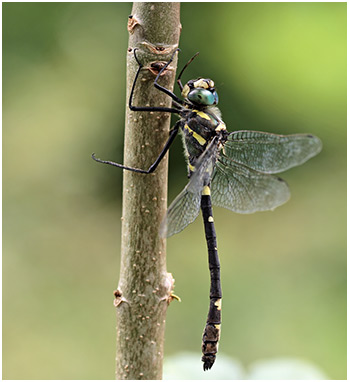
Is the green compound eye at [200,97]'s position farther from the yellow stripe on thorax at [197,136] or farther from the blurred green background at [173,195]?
the blurred green background at [173,195]

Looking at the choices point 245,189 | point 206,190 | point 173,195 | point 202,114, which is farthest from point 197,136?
point 173,195

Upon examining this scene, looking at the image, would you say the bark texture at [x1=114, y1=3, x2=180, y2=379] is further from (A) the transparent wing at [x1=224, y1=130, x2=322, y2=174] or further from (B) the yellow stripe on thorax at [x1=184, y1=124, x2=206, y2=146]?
(A) the transparent wing at [x1=224, y1=130, x2=322, y2=174]

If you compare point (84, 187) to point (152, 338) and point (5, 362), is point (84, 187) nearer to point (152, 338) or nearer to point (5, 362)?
point (5, 362)

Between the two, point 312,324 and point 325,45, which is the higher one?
point 325,45

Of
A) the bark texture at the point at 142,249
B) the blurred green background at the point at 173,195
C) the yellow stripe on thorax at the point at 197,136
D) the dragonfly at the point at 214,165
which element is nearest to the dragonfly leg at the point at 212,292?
the dragonfly at the point at 214,165

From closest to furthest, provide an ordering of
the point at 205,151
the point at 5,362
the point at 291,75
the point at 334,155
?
the point at 205,151, the point at 5,362, the point at 291,75, the point at 334,155

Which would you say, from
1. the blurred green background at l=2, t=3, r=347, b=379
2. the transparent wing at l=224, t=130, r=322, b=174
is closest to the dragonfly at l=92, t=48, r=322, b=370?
the transparent wing at l=224, t=130, r=322, b=174

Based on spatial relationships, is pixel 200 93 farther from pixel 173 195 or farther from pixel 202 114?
pixel 173 195

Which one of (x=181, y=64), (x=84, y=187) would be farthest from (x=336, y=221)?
(x=84, y=187)
